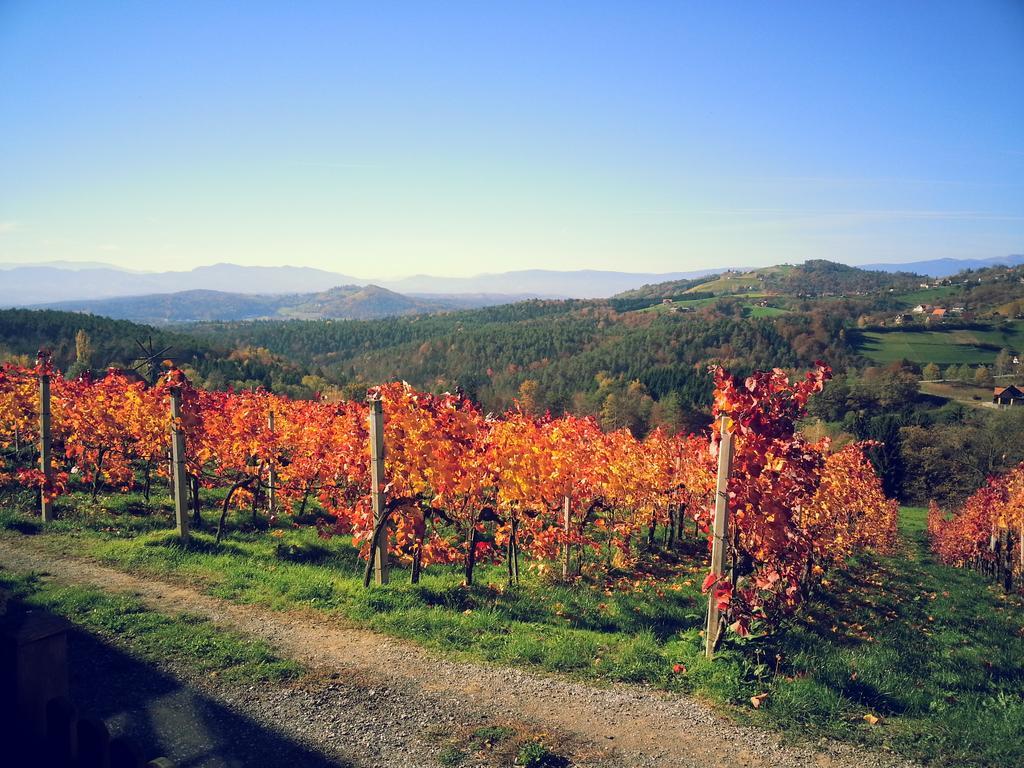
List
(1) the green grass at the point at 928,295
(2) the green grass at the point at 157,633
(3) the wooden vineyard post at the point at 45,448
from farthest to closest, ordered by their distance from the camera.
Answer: (1) the green grass at the point at 928,295
(3) the wooden vineyard post at the point at 45,448
(2) the green grass at the point at 157,633

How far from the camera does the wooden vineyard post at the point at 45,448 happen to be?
13727mm

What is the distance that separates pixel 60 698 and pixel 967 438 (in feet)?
247

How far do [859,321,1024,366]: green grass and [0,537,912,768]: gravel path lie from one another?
114 metres

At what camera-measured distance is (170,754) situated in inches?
221

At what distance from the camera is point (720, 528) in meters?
7.84

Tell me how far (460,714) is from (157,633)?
4666 mm

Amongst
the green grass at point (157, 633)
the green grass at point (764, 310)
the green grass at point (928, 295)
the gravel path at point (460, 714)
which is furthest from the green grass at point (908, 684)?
the green grass at point (928, 295)

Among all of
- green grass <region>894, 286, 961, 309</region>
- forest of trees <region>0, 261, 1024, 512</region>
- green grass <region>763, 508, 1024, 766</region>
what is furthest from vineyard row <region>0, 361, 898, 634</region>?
green grass <region>894, 286, 961, 309</region>

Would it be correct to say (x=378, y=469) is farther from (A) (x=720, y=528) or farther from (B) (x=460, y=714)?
(A) (x=720, y=528)

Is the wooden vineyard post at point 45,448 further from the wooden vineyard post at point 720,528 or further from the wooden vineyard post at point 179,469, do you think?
the wooden vineyard post at point 720,528

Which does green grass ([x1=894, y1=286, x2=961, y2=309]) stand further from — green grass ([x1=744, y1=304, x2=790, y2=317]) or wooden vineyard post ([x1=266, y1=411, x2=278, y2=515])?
wooden vineyard post ([x1=266, y1=411, x2=278, y2=515])

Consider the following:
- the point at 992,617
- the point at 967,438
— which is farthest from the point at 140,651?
the point at 967,438

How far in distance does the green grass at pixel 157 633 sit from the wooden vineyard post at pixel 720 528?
217 inches

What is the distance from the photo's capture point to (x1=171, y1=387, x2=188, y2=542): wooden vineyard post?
12633mm
